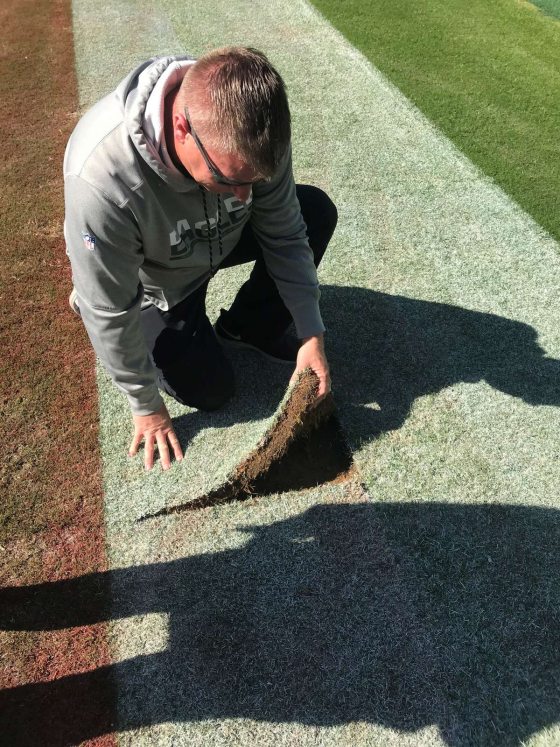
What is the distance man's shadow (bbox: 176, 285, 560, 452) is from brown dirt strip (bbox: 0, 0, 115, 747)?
599 millimetres

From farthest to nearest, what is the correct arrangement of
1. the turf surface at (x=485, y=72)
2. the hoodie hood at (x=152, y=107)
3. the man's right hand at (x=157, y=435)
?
1. the turf surface at (x=485, y=72)
2. the man's right hand at (x=157, y=435)
3. the hoodie hood at (x=152, y=107)

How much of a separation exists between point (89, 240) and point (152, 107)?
1.56ft

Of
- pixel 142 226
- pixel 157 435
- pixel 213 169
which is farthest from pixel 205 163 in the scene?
pixel 157 435

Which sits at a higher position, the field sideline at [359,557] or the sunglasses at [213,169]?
the sunglasses at [213,169]

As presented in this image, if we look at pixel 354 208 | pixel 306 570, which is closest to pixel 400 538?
pixel 306 570

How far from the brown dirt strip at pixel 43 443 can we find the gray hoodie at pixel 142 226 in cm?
59

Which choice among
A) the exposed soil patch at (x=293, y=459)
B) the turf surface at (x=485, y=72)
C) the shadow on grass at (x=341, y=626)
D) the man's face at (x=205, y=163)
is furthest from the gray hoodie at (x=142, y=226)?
the turf surface at (x=485, y=72)

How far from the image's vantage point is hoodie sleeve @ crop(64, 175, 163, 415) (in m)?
2.05

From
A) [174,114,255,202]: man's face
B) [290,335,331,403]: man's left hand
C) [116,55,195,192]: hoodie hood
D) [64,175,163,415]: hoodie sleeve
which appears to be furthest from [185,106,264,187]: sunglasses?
[290,335,331,403]: man's left hand

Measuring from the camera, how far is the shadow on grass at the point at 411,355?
3.09 metres

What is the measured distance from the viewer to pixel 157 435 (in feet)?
8.73

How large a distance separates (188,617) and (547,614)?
4.44 feet

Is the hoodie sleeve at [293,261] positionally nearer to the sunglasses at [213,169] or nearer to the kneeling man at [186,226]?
the kneeling man at [186,226]

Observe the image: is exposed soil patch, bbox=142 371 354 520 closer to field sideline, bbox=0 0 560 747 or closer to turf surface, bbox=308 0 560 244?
field sideline, bbox=0 0 560 747
